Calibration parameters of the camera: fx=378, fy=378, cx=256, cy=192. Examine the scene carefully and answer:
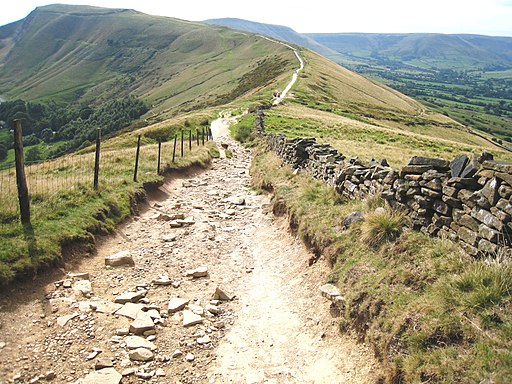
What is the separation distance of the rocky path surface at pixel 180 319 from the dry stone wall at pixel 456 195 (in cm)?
272

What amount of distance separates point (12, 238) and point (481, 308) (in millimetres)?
10663

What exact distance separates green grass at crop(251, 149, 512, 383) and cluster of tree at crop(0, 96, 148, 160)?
119006mm

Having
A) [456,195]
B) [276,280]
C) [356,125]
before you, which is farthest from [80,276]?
[356,125]

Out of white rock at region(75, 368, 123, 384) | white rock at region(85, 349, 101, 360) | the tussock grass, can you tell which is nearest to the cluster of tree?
white rock at region(85, 349, 101, 360)

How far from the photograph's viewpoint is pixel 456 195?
753 centimetres

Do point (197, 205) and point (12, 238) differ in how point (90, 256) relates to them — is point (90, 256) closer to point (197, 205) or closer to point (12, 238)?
point (12, 238)

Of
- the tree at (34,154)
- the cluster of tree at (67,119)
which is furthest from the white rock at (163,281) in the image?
the cluster of tree at (67,119)

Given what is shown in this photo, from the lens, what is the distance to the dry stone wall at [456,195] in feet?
21.2

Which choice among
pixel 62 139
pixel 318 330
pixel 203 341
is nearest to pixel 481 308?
pixel 318 330

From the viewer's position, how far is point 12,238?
9.92 m

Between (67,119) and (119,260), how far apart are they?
169 m

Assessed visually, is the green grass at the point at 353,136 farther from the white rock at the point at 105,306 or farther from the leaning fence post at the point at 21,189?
the white rock at the point at 105,306

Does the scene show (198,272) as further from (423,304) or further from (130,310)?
(423,304)

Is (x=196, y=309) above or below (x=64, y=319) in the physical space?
below
